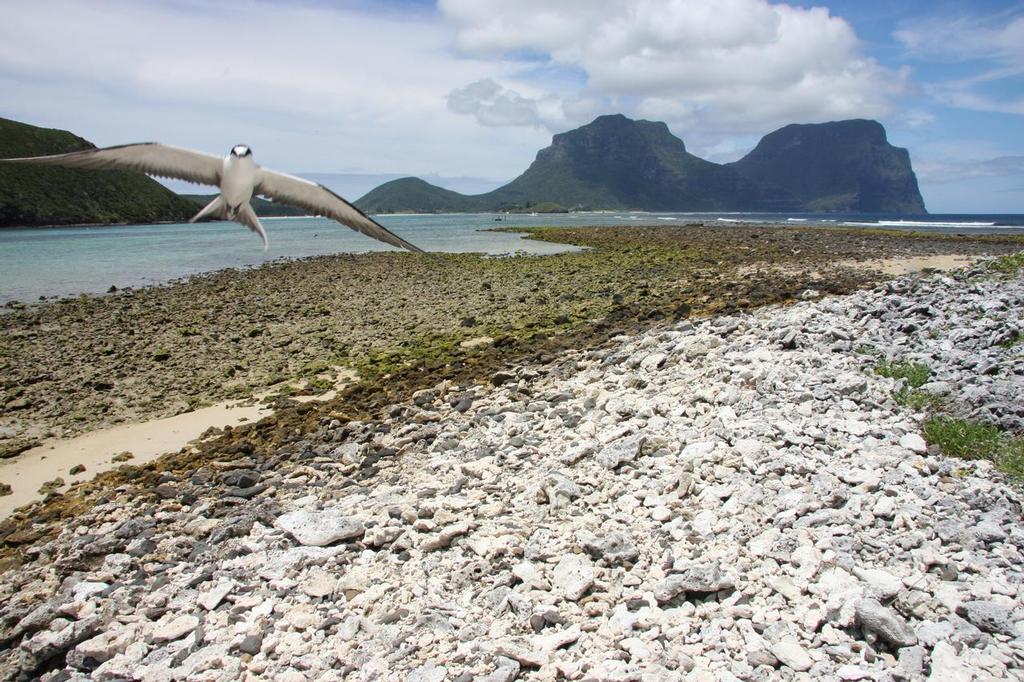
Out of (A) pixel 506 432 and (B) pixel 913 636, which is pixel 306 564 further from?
(B) pixel 913 636

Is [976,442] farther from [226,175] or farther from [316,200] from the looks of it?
[226,175]

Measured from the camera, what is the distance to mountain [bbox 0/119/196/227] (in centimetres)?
7975

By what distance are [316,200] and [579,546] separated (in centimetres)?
560

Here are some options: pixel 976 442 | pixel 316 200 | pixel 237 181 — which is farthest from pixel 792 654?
pixel 316 200

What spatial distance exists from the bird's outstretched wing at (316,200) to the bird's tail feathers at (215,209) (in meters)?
0.68

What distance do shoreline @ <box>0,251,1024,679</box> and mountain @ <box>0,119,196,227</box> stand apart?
81.7m

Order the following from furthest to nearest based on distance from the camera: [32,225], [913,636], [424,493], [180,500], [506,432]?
[32,225] → [506,432] → [180,500] → [424,493] → [913,636]

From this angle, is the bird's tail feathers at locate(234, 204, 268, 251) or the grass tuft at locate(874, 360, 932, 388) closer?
the bird's tail feathers at locate(234, 204, 268, 251)

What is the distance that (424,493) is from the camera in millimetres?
6211

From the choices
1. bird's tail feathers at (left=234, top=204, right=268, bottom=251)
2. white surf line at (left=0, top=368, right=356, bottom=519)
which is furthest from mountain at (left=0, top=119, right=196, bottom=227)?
bird's tail feathers at (left=234, top=204, right=268, bottom=251)

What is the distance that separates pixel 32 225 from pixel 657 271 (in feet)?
298

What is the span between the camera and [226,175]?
22.2 ft

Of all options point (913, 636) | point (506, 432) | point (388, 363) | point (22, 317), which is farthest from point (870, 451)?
point (22, 317)

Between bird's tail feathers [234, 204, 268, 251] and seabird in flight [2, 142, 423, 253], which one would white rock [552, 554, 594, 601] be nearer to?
seabird in flight [2, 142, 423, 253]
